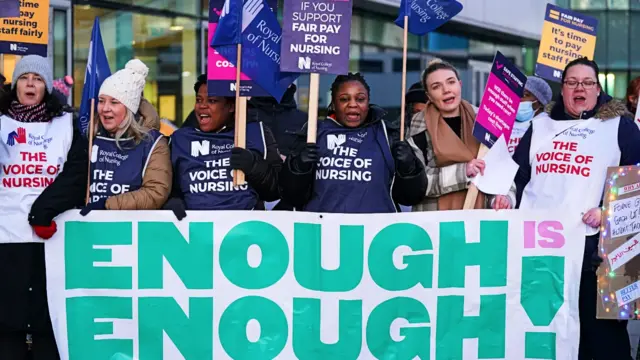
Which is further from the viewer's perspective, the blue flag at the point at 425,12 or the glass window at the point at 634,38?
the glass window at the point at 634,38

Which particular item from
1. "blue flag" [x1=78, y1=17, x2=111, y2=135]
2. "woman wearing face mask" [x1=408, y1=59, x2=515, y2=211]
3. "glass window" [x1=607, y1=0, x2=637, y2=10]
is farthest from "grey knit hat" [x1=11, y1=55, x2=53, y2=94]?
"glass window" [x1=607, y1=0, x2=637, y2=10]

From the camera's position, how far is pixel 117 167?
553 cm

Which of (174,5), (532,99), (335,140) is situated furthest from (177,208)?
(174,5)

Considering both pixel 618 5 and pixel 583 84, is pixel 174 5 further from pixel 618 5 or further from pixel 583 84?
pixel 618 5

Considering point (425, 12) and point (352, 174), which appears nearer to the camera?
point (352, 174)

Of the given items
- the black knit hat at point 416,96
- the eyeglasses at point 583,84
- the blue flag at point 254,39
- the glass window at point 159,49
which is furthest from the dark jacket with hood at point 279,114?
the glass window at point 159,49

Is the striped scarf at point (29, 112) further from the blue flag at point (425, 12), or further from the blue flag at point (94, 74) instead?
the blue flag at point (425, 12)

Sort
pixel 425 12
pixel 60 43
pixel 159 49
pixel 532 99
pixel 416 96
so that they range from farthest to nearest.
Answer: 1. pixel 159 49
2. pixel 60 43
3. pixel 532 99
4. pixel 416 96
5. pixel 425 12

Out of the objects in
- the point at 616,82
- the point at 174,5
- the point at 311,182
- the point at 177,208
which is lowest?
the point at 177,208

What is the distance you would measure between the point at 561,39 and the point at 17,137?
4503mm

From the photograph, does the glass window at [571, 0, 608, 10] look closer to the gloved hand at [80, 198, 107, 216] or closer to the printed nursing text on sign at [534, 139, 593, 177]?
the printed nursing text on sign at [534, 139, 593, 177]

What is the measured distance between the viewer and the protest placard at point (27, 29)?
718cm

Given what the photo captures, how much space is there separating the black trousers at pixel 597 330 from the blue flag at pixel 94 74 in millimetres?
2750

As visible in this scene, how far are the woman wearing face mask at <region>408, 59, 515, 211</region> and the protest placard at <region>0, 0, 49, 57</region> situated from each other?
2.81 meters
